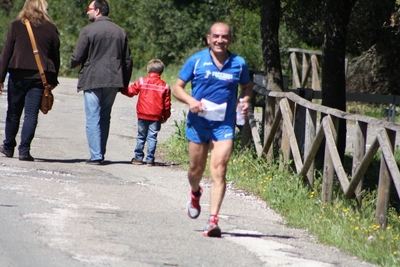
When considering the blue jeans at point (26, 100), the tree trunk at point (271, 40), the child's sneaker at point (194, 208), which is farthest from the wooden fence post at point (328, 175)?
the blue jeans at point (26, 100)

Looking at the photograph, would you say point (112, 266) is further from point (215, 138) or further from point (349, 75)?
point (349, 75)

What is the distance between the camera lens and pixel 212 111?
7809 millimetres

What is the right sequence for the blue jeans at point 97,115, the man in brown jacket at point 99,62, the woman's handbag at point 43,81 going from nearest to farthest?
the woman's handbag at point 43,81 < the man in brown jacket at point 99,62 < the blue jeans at point 97,115

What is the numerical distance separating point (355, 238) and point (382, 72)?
14412 millimetres

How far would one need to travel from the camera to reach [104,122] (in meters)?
12.0

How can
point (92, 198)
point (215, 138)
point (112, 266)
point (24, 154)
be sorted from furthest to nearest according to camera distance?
point (24, 154) < point (92, 198) < point (215, 138) < point (112, 266)

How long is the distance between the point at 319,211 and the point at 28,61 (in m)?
4.09

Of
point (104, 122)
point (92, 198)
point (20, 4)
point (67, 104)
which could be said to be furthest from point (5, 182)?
point (20, 4)

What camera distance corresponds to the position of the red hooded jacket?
1195cm

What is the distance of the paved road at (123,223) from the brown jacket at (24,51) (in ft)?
3.63

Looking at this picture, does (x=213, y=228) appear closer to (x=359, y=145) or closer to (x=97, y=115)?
(x=359, y=145)

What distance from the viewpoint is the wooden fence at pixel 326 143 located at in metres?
8.77

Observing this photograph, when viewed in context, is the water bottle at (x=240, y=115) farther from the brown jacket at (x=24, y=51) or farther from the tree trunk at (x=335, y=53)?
the tree trunk at (x=335, y=53)

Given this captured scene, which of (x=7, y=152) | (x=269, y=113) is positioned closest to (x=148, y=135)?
(x=269, y=113)
